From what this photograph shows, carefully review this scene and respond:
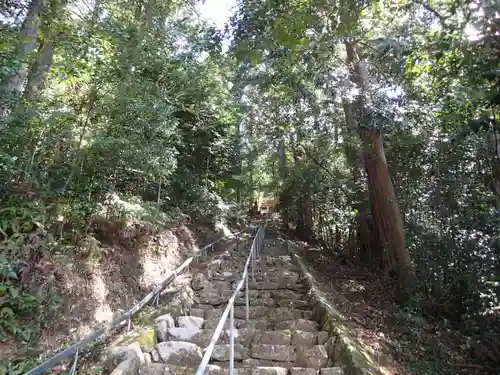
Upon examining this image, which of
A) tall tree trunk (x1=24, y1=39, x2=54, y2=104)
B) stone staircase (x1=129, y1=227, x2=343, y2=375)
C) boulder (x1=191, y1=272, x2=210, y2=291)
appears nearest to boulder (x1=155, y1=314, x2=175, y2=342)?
stone staircase (x1=129, y1=227, x2=343, y2=375)

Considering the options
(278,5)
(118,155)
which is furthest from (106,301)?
(278,5)

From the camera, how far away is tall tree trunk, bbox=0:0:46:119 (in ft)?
17.5

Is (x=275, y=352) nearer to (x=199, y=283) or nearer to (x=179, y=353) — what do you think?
(x=179, y=353)

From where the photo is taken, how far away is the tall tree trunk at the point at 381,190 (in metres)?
7.46

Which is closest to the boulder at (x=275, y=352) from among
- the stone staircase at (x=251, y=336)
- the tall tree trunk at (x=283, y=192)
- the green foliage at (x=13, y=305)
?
the stone staircase at (x=251, y=336)

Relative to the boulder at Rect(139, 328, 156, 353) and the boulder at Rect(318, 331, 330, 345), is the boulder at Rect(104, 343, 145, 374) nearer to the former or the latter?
the boulder at Rect(139, 328, 156, 353)

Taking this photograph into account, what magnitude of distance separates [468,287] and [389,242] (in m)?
1.94

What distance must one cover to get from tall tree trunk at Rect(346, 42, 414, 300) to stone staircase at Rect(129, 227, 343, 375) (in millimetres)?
2330

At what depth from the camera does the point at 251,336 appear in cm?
449

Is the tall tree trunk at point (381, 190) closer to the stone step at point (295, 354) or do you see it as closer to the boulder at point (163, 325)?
the stone step at point (295, 354)

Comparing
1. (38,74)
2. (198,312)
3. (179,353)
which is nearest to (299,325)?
(198,312)

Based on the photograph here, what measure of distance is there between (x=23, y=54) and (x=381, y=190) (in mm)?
7370

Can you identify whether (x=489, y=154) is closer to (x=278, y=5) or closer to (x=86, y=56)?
(x=278, y=5)

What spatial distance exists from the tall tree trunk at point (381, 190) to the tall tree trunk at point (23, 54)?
6.16 metres
